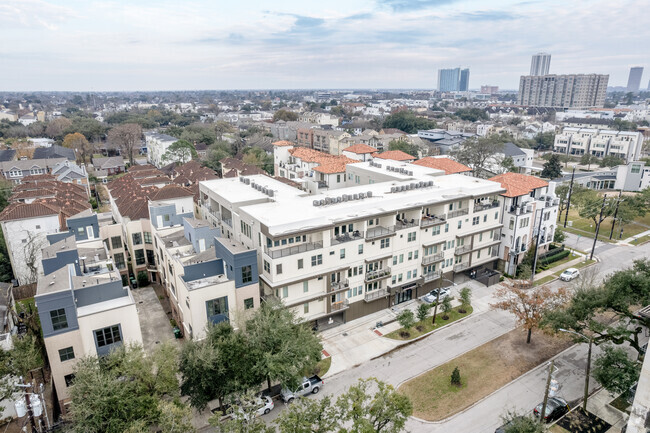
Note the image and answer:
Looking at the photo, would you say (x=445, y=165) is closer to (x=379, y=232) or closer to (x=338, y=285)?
(x=379, y=232)

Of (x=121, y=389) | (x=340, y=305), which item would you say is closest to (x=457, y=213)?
(x=340, y=305)

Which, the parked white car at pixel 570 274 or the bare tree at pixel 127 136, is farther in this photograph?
the bare tree at pixel 127 136

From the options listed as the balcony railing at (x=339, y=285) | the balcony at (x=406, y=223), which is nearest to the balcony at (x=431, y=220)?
the balcony at (x=406, y=223)

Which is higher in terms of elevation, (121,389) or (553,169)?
(121,389)

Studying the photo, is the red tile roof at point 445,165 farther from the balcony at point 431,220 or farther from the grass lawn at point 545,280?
the grass lawn at point 545,280

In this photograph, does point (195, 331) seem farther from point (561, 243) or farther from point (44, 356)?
point (561, 243)
